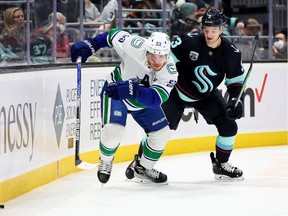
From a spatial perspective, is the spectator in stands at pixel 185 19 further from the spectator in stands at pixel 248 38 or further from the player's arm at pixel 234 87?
the player's arm at pixel 234 87

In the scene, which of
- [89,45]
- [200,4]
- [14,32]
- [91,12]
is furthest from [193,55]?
[200,4]

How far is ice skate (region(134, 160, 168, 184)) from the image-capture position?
7.20 metres

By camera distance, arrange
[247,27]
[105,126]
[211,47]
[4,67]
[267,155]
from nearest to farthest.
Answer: [4,67] → [105,126] → [211,47] → [267,155] → [247,27]

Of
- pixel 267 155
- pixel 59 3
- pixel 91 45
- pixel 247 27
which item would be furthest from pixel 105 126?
pixel 247 27

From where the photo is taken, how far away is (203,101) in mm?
7465

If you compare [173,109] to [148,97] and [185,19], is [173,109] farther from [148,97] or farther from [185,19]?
[185,19]

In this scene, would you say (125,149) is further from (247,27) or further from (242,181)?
(247,27)

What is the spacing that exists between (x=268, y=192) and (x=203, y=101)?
3.28 ft

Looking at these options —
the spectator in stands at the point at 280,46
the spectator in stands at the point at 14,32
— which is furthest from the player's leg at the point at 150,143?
the spectator in stands at the point at 280,46

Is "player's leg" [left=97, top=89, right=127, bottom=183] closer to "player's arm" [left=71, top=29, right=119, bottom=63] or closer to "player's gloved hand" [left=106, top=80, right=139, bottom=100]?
"player's arm" [left=71, top=29, right=119, bottom=63]

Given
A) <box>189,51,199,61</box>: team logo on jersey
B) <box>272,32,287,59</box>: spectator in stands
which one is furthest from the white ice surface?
<box>272,32,287,59</box>: spectator in stands

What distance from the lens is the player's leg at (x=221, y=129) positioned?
24.3ft

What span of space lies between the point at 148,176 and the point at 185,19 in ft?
11.1

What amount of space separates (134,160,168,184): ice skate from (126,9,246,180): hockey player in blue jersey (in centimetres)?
8
